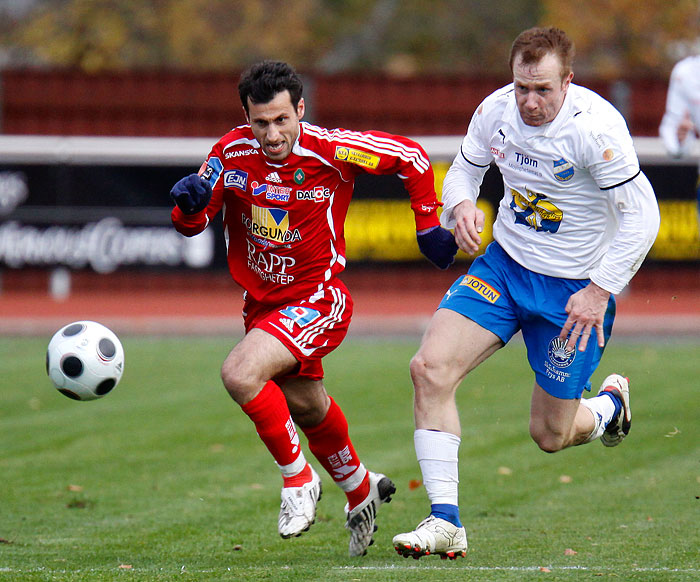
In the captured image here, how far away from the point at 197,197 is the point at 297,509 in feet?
5.06

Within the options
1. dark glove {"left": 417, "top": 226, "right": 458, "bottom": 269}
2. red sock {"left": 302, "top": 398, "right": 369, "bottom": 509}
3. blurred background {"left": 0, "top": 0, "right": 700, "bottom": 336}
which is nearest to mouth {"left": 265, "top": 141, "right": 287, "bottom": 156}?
dark glove {"left": 417, "top": 226, "right": 458, "bottom": 269}

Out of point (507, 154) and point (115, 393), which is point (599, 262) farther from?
point (115, 393)

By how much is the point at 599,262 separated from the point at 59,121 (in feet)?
56.8

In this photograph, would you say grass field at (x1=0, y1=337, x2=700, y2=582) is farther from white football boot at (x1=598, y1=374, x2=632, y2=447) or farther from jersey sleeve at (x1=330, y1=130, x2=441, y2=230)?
jersey sleeve at (x1=330, y1=130, x2=441, y2=230)

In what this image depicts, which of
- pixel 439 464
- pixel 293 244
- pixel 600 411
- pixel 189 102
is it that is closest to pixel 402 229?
pixel 189 102

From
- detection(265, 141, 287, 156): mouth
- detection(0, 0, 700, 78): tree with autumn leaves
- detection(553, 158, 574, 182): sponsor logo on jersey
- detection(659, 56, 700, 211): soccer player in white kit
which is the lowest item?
detection(553, 158, 574, 182): sponsor logo on jersey

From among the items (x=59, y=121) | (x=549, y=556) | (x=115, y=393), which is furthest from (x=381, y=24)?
(x=549, y=556)

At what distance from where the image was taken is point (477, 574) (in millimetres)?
4715

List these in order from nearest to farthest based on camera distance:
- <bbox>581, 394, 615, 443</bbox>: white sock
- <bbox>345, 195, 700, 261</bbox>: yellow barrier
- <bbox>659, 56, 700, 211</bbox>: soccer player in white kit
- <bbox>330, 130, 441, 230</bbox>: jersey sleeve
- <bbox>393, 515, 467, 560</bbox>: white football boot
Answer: <bbox>393, 515, 467, 560</bbox>: white football boot → <bbox>330, 130, 441, 230</bbox>: jersey sleeve → <bbox>581, 394, 615, 443</bbox>: white sock → <bbox>659, 56, 700, 211</bbox>: soccer player in white kit → <bbox>345, 195, 700, 261</bbox>: yellow barrier

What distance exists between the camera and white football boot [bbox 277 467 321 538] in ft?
17.1

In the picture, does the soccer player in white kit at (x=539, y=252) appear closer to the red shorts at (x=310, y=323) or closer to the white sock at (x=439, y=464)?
the white sock at (x=439, y=464)

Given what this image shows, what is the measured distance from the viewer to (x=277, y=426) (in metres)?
5.38

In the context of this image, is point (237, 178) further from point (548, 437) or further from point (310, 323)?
point (548, 437)

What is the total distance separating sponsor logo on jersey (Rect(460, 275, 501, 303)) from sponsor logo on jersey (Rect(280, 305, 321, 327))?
76 centimetres
